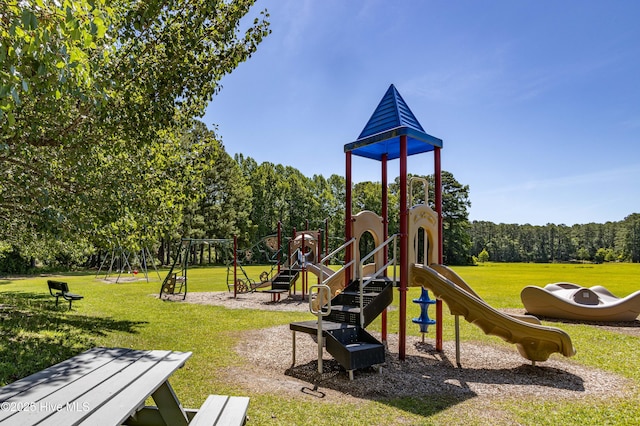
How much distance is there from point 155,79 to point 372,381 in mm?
5976

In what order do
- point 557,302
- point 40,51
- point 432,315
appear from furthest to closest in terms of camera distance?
point 432,315 → point 557,302 → point 40,51

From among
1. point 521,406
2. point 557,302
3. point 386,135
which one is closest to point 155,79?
point 386,135

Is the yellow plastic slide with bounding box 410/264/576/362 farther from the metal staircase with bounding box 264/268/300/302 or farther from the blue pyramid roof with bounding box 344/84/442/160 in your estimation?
the metal staircase with bounding box 264/268/300/302

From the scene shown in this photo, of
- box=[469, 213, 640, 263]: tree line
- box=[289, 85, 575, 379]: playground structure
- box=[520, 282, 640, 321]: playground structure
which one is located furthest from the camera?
box=[469, 213, 640, 263]: tree line

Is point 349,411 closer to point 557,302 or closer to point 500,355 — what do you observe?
point 500,355

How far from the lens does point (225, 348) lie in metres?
7.96

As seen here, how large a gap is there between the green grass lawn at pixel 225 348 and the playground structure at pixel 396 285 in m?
1.26

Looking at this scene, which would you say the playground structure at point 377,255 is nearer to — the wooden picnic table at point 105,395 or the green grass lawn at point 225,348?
the green grass lawn at point 225,348

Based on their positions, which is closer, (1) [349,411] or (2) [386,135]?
(1) [349,411]

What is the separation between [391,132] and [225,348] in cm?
547

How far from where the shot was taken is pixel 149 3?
5430 millimetres

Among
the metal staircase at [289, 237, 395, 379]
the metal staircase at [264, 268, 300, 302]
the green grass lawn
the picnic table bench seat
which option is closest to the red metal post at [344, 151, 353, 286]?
the metal staircase at [289, 237, 395, 379]

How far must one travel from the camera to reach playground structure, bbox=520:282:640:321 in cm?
1135

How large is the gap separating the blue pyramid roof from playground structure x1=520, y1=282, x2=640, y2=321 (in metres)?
6.74
